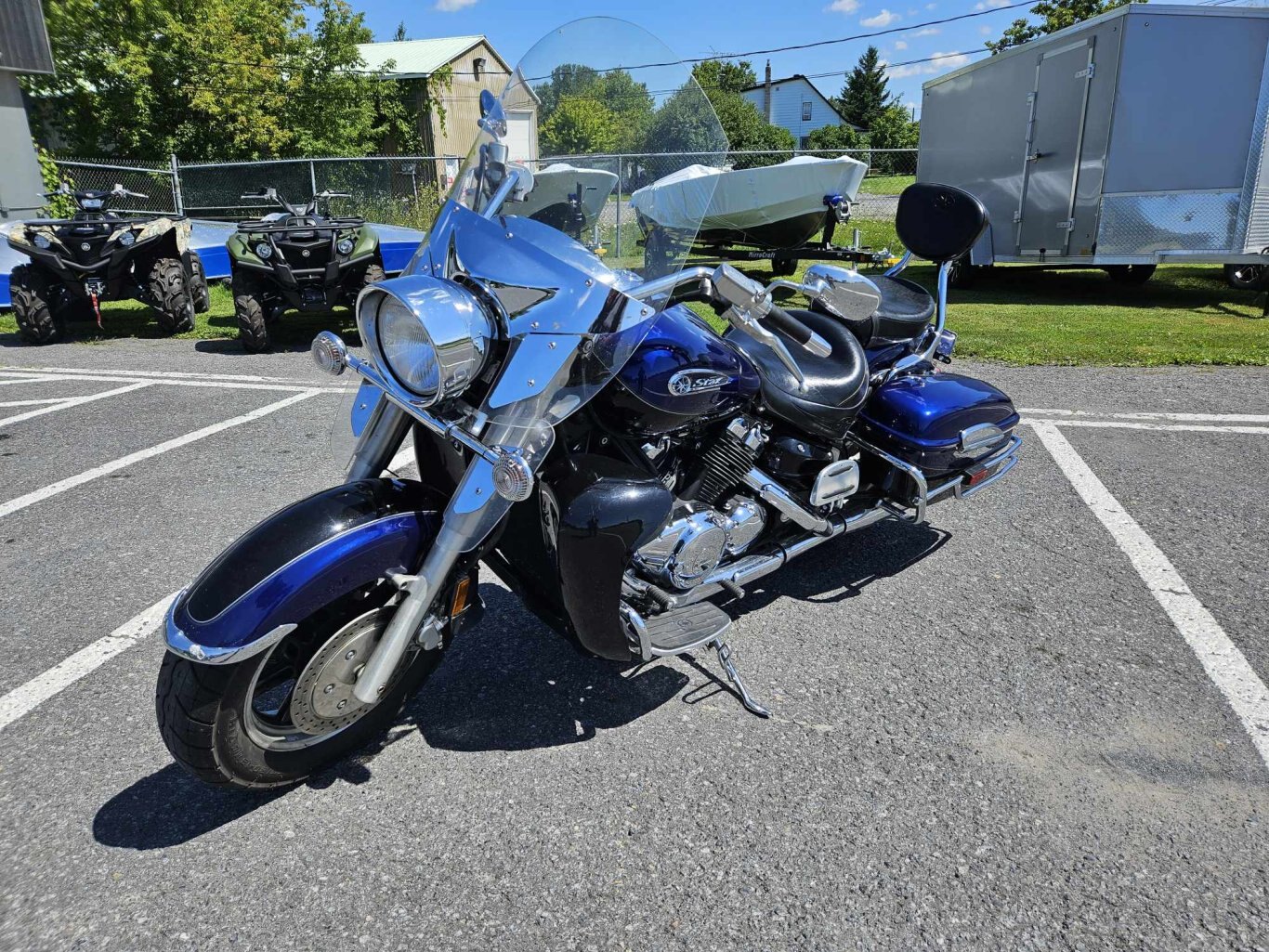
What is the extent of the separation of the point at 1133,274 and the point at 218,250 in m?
12.5

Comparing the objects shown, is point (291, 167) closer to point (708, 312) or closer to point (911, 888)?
point (708, 312)

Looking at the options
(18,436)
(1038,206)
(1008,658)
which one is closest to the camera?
(1008,658)

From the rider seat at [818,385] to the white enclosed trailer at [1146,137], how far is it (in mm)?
8501

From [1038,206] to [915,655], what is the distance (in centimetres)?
969

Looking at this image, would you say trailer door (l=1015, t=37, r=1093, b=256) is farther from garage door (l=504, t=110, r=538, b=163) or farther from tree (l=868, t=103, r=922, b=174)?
tree (l=868, t=103, r=922, b=174)

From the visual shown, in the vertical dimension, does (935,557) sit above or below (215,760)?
below

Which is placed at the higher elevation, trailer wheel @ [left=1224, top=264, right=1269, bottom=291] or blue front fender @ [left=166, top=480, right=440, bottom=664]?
blue front fender @ [left=166, top=480, right=440, bottom=664]

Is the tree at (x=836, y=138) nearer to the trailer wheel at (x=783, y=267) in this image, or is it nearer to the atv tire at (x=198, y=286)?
the trailer wheel at (x=783, y=267)

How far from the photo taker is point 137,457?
5195mm

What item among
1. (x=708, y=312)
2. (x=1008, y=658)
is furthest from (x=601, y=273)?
(x=708, y=312)

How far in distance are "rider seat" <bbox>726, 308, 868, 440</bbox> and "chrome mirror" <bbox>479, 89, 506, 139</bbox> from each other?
100 cm

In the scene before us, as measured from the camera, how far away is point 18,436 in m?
5.63

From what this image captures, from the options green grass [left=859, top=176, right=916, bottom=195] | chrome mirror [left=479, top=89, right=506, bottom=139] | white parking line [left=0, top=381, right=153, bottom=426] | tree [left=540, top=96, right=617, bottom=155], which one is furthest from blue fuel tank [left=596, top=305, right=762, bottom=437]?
green grass [left=859, top=176, right=916, bottom=195]

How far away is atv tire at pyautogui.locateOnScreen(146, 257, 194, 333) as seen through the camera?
8.98 metres
